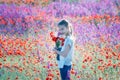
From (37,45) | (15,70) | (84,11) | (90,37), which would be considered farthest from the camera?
(84,11)

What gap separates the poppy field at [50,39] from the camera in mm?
4129

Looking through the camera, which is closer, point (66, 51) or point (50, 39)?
point (66, 51)

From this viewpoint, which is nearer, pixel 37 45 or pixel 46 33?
pixel 37 45

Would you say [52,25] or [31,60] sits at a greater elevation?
[52,25]

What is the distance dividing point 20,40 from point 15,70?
2.86 ft

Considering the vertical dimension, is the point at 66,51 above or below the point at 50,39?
below

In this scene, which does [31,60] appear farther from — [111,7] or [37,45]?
[111,7]

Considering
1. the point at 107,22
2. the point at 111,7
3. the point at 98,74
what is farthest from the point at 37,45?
the point at 111,7

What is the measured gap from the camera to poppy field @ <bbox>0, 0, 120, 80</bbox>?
4.13 m

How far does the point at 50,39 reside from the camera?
506 cm

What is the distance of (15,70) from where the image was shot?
413cm

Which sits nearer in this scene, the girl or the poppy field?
the girl

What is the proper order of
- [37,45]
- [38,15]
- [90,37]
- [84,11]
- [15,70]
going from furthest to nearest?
1. [84,11]
2. [38,15]
3. [90,37]
4. [37,45]
5. [15,70]

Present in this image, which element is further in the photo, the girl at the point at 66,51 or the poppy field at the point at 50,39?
the poppy field at the point at 50,39
